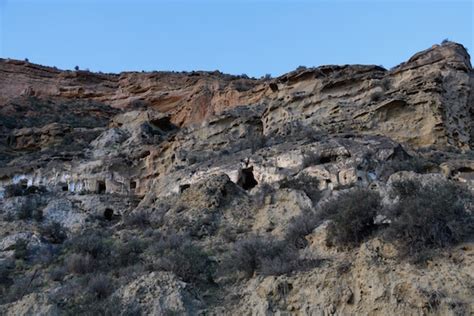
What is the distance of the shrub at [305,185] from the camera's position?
16.4 m

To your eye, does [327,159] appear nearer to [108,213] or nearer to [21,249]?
[21,249]

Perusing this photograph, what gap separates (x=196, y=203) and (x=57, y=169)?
1401 cm

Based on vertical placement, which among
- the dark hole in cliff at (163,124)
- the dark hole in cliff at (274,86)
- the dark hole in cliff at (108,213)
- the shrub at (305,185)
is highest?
the dark hole in cliff at (274,86)

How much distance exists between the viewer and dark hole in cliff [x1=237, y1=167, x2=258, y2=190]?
20031mm

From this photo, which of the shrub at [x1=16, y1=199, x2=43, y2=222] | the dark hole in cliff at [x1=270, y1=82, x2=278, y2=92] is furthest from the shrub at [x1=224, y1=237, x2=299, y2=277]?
the dark hole in cliff at [x1=270, y1=82, x2=278, y2=92]

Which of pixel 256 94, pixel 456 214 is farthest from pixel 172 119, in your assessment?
pixel 456 214

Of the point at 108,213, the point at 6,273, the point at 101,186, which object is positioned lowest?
the point at 6,273

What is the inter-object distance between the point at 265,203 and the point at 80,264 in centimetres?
549

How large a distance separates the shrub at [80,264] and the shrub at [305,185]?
20.8 feet

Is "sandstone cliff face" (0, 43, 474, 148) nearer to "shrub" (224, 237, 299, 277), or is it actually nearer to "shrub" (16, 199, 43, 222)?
"shrub" (16, 199, 43, 222)

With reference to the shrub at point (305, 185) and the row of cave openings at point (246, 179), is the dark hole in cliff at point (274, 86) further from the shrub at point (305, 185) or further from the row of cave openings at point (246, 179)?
the shrub at point (305, 185)

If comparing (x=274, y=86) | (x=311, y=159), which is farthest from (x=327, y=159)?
(x=274, y=86)

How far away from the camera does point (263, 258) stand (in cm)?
1154

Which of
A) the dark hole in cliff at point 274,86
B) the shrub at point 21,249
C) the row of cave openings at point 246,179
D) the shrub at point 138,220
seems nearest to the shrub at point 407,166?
the row of cave openings at point 246,179
